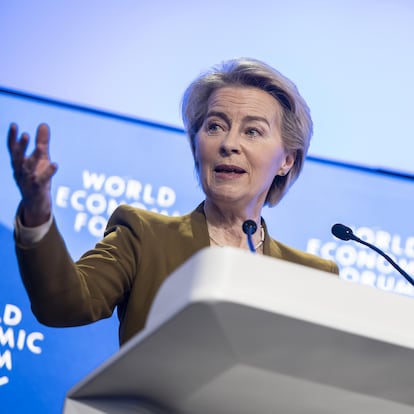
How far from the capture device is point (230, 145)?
1.83 metres

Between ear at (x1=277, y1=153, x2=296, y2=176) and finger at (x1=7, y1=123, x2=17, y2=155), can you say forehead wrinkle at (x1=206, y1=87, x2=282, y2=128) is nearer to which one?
ear at (x1=277, y1=153, x2=296, y2=176)

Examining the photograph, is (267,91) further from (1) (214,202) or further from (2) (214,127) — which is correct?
(1) (214,202)

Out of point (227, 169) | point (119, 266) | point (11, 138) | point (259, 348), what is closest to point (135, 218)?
point (119, 266)

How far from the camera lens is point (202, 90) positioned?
1.96 meters

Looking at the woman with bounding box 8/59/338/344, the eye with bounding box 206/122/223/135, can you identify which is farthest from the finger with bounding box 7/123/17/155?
the eye with bounding box 206/122/223/135

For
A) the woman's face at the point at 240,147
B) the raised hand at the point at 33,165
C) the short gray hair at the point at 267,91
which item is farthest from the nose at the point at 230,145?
the raised hand at the point at 33,165

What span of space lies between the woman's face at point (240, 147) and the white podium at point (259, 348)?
101 cm

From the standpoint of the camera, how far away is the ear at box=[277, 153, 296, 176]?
197 centimetres

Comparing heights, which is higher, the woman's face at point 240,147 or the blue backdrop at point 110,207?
the woman's face at point 240,147

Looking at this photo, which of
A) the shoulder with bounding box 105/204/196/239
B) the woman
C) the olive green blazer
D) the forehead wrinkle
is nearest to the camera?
the olive green blazer

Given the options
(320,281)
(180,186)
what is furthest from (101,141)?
(320,281)

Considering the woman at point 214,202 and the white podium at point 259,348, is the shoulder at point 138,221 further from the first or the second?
the white podium at point 259,348

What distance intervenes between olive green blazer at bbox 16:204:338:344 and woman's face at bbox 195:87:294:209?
85 millimetres

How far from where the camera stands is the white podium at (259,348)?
0.67 meters
